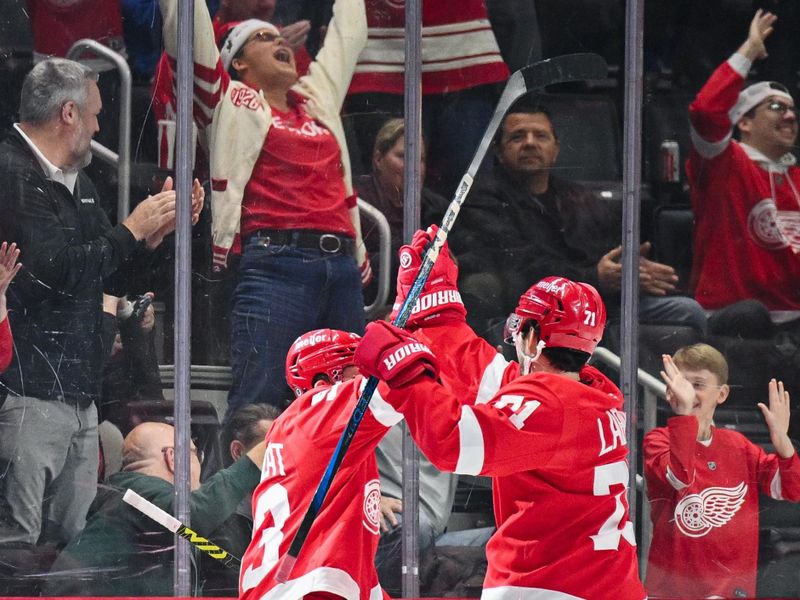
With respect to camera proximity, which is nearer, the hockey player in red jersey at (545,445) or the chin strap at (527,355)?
the hockey player in red jersey at (545,445)

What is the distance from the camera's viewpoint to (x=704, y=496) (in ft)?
14.2

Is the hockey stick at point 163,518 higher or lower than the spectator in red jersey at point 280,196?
lower

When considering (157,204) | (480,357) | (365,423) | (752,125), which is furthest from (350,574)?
(752,125)

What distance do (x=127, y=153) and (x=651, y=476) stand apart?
2.17 metres

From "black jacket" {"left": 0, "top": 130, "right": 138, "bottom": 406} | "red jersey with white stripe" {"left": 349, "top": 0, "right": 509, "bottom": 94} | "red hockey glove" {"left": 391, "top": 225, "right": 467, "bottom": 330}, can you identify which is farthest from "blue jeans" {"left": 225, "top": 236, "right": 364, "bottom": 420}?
"red hockey glove" {"left": 391, "top": 225, "right": 467, "bottom": 330}

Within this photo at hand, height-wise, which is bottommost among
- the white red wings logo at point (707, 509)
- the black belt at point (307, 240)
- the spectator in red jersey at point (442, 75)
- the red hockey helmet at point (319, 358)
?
the white red wings logo at point (707, 509)

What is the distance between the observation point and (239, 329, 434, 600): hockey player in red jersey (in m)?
2.49

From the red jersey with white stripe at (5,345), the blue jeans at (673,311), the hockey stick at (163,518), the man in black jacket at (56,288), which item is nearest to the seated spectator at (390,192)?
the man in black jacket at (56,288)

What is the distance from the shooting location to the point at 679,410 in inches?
171

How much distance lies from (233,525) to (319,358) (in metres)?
1.64

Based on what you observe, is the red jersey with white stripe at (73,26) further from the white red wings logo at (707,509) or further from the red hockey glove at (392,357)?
the white red wings logo at (707,509)

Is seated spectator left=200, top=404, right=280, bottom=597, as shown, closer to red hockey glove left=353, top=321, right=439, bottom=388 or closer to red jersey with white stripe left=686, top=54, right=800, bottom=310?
red jersey with white stripe left=686, top=54, right=800, bottom=310

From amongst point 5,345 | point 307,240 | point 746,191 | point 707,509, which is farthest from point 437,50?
point 707,509

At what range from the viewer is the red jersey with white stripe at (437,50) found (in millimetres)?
4203
